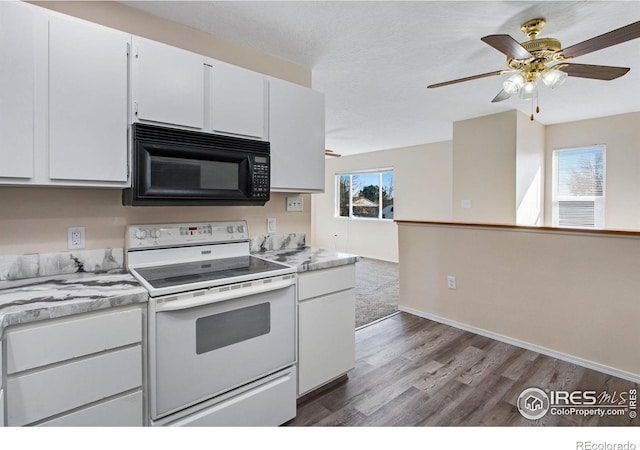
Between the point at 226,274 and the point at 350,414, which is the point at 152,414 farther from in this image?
the point at 350,414

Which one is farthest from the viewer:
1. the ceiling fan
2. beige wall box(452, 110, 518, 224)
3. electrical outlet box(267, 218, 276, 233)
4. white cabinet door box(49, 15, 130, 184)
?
beige wall box(452, 110, 518, 224)

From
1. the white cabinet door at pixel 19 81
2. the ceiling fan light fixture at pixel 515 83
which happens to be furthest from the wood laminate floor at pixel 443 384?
the ceiling fan light fixture at pixel 515 83

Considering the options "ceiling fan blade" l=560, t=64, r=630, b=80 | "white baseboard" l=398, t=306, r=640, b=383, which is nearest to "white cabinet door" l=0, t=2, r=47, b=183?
"ceiling fan blade" l=560, t=64, r=630, b=80

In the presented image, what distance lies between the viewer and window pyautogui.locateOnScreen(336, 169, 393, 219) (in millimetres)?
6864

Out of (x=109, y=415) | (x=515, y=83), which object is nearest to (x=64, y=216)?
(x=109, y=415)

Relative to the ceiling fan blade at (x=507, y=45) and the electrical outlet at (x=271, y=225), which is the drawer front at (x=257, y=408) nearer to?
the electrical outlet at (x=271, y=225)

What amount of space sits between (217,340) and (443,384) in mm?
1561

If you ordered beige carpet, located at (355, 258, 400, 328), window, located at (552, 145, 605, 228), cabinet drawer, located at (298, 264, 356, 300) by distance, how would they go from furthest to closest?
window, located at (552, 145, 605, 228) → beige carpet, located at (355, 258, 400, 328) → cabinet drawer, located at (298, 264, 356, 300)

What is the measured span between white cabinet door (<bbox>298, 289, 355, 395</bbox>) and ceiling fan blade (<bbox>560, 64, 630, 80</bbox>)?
202cm

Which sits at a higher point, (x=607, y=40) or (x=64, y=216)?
(x=607, y=40)

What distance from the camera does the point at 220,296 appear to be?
158cm

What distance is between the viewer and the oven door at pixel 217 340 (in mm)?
1444

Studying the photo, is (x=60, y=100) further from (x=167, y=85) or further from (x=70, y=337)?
(x=70, y=337)

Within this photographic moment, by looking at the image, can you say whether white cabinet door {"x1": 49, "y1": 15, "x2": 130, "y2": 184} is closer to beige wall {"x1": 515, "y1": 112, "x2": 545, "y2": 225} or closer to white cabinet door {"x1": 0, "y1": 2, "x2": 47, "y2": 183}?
white cabinet door {"x1": 0, "y1": 2, "x2": 47, "y2": 183}
